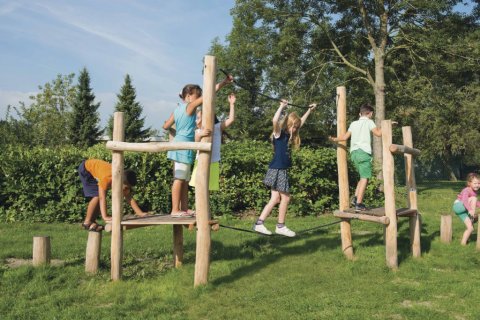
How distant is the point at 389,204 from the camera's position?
6195 mm

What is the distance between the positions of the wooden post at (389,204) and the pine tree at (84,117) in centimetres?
3823

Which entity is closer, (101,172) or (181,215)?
(181,215)

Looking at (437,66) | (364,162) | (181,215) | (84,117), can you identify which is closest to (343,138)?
(364,162)

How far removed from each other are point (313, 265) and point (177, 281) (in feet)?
6.43

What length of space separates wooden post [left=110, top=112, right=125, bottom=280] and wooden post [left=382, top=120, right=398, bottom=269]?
3530 millimetres

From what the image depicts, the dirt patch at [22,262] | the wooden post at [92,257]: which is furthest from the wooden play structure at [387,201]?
the dirt patch at [22,262]

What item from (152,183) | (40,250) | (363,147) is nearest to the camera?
(40,250)

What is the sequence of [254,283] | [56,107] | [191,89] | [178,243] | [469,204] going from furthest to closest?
[56,107]
[469,204]
[178,243]
[191,89]
[254,283]

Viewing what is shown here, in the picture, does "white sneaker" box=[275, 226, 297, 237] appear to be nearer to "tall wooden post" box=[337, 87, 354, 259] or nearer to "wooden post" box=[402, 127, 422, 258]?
"tall wooden post" box=[337, 87, 354, 259]

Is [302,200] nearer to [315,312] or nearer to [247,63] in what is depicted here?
[315,312]

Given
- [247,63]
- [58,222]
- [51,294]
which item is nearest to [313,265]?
[51,294]

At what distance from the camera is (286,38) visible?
16.4 meters

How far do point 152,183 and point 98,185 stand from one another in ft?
13.5

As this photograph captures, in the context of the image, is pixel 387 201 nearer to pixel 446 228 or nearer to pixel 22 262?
pixel 446 228
